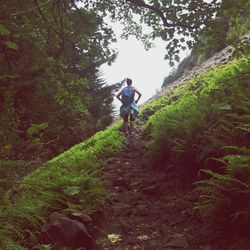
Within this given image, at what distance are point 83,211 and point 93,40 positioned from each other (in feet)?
18.9

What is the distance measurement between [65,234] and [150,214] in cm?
165

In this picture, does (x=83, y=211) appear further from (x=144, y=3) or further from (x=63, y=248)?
(x=144, y=3)

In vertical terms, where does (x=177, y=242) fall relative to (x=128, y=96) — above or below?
below

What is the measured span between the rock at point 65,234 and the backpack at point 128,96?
922cm

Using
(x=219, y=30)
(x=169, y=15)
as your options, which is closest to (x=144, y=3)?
(x=169, y=15)

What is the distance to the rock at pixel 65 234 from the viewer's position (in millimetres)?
4637

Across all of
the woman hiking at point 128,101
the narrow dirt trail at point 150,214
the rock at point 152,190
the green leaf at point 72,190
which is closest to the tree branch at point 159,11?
the narrow dirt trail at point 150,214

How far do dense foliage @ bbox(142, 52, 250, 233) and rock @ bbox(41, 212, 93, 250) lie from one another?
A: 1.60m

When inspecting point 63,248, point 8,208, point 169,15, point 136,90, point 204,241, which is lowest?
point 204,241

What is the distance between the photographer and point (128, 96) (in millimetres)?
13820

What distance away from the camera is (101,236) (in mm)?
5160

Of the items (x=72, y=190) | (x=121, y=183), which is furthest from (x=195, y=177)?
(x=72, y=190)

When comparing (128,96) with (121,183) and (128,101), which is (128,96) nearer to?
(128,101)

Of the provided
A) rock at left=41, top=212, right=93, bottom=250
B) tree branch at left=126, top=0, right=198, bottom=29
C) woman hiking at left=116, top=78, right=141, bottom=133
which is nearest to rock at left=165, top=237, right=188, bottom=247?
rock at left=41, top=212, right=93, bottom=250
